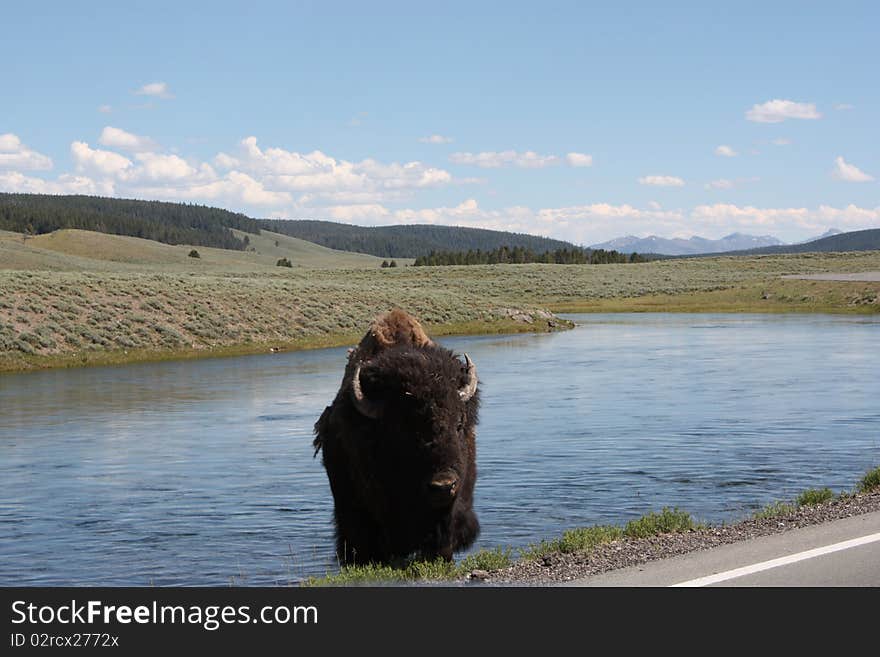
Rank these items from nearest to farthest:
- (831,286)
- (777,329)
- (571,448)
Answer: (571,448), (777,329), (831,286)

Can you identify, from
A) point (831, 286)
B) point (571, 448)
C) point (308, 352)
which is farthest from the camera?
point (831, 286)

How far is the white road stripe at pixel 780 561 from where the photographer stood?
7.07 meters

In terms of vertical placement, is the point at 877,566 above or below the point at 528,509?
above

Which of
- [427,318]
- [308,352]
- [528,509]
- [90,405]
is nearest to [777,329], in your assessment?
[427,318]

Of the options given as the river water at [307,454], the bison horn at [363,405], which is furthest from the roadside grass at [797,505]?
the bison horn at [363,405]

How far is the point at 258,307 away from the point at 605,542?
40.3 metres

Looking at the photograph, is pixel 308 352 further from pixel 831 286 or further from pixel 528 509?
pixel 831 286

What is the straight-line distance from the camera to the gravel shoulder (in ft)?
26.5

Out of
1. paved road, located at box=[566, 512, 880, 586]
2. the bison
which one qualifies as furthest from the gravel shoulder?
the bison

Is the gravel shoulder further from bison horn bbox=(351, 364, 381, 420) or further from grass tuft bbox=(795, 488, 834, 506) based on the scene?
bison horn bbox=(351, 364, 381, 420)

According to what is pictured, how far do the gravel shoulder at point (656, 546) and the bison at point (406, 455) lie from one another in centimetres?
59

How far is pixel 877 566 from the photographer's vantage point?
732 centimetres
